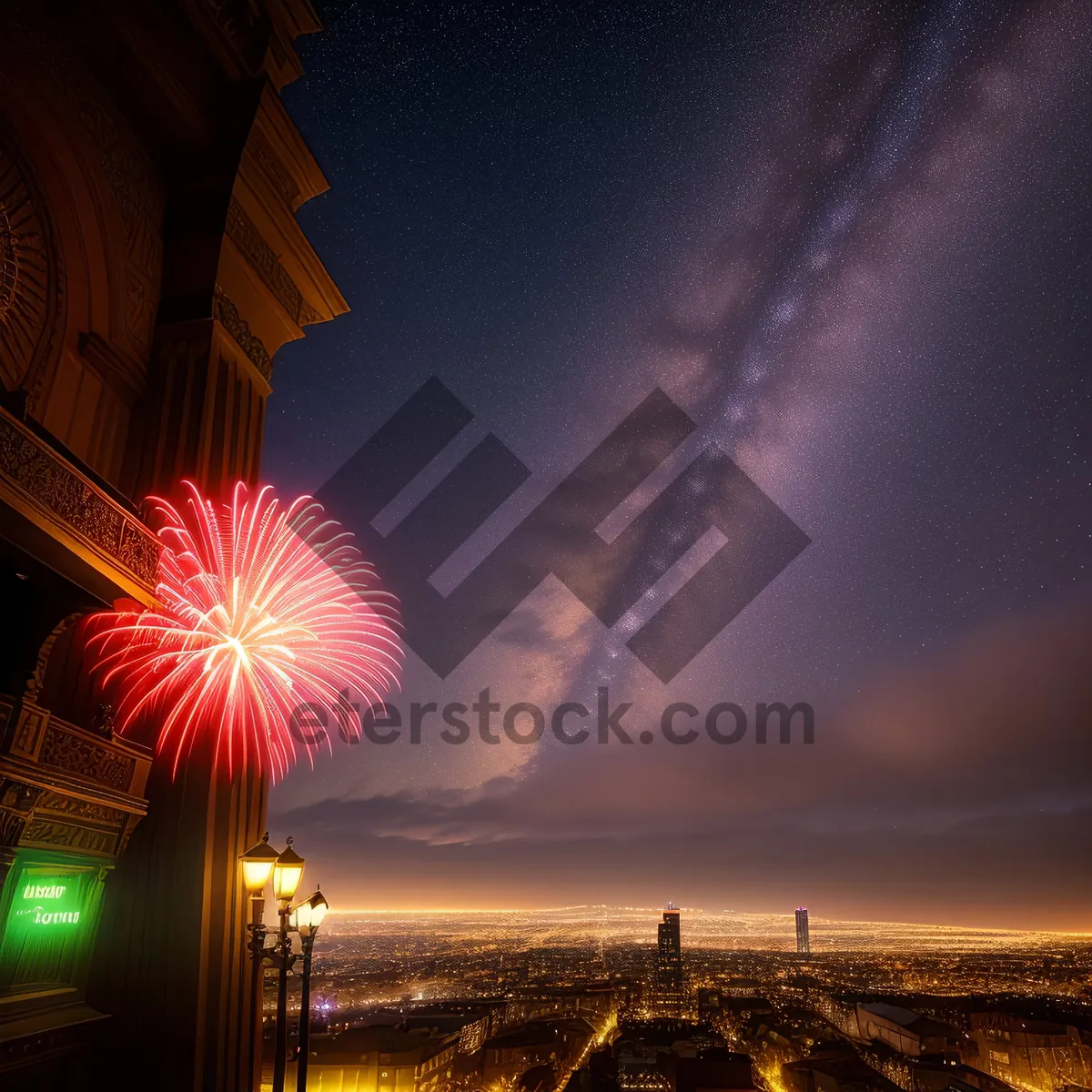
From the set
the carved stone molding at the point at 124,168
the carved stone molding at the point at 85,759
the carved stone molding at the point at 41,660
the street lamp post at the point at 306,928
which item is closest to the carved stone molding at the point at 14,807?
the carved stone molding at the point at 85,759

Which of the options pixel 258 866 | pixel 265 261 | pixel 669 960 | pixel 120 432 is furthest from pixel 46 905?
pixel 669 960

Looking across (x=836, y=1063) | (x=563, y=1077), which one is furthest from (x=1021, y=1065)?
(x=563, y=1077)

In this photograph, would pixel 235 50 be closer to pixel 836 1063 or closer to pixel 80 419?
pixel 80 419

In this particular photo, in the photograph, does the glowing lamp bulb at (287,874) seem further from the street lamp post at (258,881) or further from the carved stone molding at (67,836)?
the carved stone molding at (67,836)

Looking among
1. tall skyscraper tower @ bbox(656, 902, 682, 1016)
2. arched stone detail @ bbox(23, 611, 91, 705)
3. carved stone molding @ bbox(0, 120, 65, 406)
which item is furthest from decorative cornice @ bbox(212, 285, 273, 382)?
tall skyscraper tower @ bbox(656, 902, 682, 1016)

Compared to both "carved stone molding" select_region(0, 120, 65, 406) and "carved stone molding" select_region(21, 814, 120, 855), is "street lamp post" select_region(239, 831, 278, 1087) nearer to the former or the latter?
"carved stone molding" select_region(21, 814, 120, 855)
